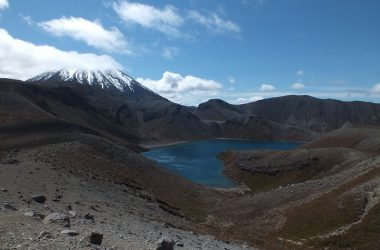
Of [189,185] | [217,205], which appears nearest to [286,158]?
[189,185]

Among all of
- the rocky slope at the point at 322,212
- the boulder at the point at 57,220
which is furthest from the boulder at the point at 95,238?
the rocky slope at the point at 322,212

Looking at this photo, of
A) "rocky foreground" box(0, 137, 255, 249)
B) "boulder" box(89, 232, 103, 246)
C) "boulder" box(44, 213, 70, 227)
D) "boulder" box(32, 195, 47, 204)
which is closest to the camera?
"boulder" box(89, 232, 103, 246)

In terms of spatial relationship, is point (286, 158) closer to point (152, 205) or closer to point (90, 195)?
point (152, 205)

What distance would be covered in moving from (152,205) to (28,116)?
11294cm

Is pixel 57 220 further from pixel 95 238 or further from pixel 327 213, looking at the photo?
pixel 327 213

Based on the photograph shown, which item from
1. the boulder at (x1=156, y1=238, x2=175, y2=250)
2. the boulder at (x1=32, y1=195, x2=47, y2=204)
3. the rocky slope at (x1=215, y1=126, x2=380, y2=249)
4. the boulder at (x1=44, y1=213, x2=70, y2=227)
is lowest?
the rocky slope at (x1=215, y1=126, x2=380, y2=249)

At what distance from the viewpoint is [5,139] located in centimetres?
11581

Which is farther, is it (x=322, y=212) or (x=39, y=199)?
(x=322, y=212)

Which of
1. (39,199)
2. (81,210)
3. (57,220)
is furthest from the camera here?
(81,210)

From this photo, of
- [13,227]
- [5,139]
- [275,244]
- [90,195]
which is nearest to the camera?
[13,227]

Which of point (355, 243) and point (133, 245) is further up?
point (133, 245)

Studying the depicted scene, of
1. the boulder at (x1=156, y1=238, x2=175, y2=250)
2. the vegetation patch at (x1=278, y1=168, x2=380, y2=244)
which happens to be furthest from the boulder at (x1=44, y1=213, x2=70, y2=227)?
the vegetation patch at (x1=278, y1=168, x2=380, y2=244)

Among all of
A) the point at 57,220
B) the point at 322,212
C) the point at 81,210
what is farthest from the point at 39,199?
the point at 322,212

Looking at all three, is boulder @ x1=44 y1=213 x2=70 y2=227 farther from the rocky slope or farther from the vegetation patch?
the vegetation patch
